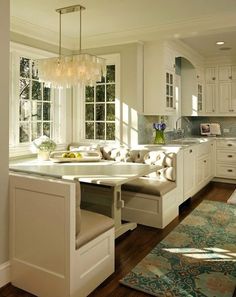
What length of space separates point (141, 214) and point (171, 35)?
8.15 ft

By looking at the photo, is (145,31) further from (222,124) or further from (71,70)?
(222,124)

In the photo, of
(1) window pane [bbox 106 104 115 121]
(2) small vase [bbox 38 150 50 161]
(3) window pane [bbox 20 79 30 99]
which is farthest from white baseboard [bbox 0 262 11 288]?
(1) window pane [bbox 106 104 115 121]

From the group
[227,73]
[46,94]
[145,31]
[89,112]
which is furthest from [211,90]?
[46,94]

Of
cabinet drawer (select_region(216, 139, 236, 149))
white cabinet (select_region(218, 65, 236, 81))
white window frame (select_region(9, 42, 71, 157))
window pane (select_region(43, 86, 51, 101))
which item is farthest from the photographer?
white cabinet (select_region(218, 65, 236, 81))

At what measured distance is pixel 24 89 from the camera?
432 centimetres

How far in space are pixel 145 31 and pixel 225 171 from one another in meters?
3.35

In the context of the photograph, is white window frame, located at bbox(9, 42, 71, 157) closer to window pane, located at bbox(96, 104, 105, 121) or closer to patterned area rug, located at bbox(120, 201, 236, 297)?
window pane, located at bbox(96, 104, 105, 121)

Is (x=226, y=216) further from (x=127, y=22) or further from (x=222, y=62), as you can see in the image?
(x=222, y=62)

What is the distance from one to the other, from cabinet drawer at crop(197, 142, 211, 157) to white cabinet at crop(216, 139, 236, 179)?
1.41 ft

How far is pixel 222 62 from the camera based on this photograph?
639 cm

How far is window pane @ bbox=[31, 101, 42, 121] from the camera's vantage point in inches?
178

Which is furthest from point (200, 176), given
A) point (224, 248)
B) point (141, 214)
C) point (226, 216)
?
point (224, 248)

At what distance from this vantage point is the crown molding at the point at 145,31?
3.94 m

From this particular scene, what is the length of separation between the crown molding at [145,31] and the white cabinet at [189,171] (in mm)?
1634
